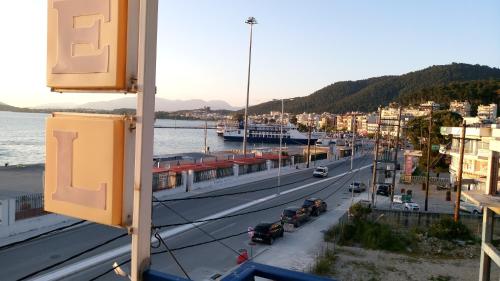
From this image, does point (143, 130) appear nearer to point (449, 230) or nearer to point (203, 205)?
point (449, 230)

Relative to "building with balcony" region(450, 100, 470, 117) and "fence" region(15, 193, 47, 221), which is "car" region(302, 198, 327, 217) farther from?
"building with balcony" region(450, 100, 470, 117)

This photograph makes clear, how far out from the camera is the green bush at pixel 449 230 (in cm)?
1984

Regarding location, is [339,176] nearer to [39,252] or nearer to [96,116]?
[39,252]

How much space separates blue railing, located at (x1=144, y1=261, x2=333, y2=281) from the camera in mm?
1831

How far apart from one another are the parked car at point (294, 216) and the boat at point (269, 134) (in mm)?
90017

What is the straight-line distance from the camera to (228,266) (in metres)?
14.2

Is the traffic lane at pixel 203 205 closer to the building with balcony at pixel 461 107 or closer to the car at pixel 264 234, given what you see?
the car at pixel 264 234

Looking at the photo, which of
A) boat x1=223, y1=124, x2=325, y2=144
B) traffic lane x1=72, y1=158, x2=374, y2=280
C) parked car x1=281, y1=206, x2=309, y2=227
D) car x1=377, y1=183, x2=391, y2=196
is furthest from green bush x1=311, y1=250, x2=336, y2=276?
boat x1=223, y1=124, x2=325, y2=144

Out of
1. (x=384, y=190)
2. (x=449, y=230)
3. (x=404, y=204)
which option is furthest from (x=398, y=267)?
(x=384, y=190)

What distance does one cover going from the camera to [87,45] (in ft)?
6.03

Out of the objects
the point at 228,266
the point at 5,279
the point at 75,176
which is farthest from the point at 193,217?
the point at 75,176

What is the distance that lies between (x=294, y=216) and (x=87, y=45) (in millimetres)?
19820

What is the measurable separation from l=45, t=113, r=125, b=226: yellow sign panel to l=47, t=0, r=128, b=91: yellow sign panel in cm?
17

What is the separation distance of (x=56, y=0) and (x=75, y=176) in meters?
0.86
